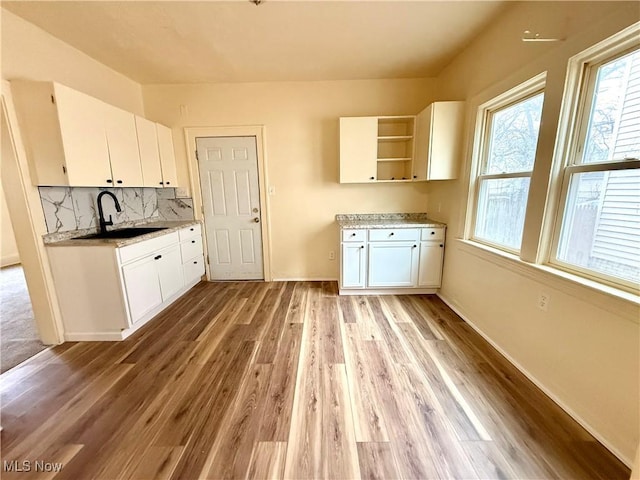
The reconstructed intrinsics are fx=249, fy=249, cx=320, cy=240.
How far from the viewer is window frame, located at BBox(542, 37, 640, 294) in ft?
4.30

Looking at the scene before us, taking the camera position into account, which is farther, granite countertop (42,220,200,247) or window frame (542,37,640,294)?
granite countertop (42,220,200,247)

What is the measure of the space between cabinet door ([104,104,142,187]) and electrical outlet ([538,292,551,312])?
375 cm

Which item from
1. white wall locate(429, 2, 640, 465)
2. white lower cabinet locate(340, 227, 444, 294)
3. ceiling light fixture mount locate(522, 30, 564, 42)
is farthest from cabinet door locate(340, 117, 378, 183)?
ceiling light fixture mount locate(522, 30, 564, 42)

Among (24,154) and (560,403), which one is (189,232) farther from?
(560,403)

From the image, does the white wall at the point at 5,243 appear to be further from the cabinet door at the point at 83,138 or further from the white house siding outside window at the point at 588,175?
the white house siding outside window at the point at 588,175

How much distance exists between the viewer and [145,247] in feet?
8.06

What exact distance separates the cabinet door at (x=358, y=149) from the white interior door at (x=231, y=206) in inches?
47.9

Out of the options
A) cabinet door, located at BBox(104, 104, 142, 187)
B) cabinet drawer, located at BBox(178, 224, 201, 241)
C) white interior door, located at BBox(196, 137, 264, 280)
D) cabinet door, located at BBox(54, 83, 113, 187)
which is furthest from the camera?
white interior door, located at BBox(196, 137, 264, 280)

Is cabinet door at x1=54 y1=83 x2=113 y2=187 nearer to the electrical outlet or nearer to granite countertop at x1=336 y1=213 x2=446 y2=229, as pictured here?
granite countertop at x1=336 y1=213 x2=446 y2=229

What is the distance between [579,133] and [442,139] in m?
1.31

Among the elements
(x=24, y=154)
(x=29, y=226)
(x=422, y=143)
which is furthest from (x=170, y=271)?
(x=422, y=143)

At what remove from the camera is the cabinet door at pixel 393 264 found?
3.05 meters

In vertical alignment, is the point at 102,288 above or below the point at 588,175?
below

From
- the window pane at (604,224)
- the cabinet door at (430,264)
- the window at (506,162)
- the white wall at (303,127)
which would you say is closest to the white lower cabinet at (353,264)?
the white wall at (303,127)
